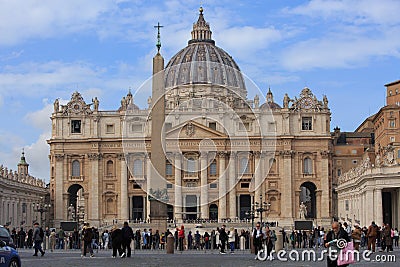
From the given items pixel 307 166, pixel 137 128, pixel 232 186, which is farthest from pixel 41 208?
pixel 307 166

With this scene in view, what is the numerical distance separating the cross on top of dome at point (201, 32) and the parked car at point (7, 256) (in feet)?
377

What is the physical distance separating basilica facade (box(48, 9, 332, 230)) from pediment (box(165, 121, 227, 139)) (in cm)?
11

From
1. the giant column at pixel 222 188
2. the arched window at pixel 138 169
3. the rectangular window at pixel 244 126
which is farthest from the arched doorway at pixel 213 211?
the rectangular window at pixel 244 126

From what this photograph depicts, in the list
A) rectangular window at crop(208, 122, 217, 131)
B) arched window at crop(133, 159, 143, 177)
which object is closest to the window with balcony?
arched window at crop(133, 159, 143, 177)

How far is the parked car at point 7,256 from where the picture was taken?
756 inches

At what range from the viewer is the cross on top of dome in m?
135

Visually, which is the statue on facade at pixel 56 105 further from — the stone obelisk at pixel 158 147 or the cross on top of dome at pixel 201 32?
the stone obelisk at pixel 158 147

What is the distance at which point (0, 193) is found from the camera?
7106 cm

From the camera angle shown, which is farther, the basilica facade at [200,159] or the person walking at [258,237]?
the basilica facade at [200,159]

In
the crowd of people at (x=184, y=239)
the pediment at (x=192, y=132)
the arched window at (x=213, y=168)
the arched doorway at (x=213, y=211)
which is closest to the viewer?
the crowd of people at (x=184, y=239)

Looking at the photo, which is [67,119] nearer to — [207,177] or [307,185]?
[207,177]

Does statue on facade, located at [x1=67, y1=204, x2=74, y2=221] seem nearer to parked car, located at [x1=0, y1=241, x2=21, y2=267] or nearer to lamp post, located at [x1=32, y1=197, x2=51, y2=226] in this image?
lamp post, located at [x1=32, y1=197, x2=51, y2=226]

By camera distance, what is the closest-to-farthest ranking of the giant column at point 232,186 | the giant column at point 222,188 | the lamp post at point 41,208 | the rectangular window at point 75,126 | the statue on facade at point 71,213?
1. the lamp post at point 41,208
2. the statue on facade at point 71,213
3. the giant column at point 222,188
4. the giant column at point 232,186
5. the rectangular window at point 75,126

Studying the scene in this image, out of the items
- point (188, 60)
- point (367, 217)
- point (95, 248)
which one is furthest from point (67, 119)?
point (95, 248)
